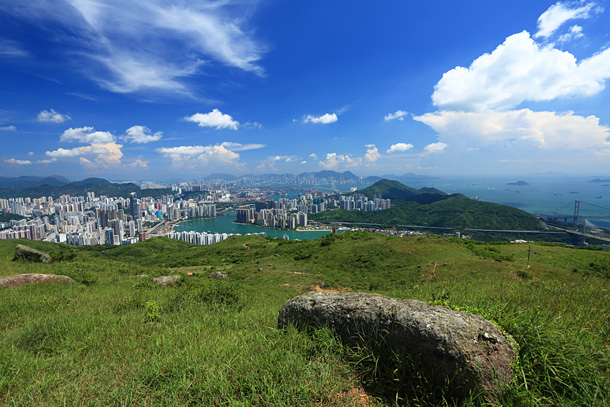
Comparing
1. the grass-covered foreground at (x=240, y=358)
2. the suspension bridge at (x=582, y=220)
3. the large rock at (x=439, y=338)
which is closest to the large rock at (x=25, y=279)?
the grass-covered foreground at (x=240, y=358)

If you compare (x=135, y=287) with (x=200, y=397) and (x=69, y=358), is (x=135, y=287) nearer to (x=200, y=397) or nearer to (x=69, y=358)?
(x=69, y=358)

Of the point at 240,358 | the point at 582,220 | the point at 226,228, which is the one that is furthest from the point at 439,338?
the point at 582,220

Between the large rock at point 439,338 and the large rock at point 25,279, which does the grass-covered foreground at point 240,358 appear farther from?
the large rock at point 25,279

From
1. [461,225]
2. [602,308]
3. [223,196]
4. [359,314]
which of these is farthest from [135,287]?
[223,196]

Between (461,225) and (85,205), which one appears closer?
(461,225)

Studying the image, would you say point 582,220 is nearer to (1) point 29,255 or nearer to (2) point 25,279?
(2) point 25,279

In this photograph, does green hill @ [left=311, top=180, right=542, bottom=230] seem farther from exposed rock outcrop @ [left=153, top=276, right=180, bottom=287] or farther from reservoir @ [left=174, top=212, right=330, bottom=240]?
exposed rock outcrop @ [left=153, top=276, right=180, bottom=287]
